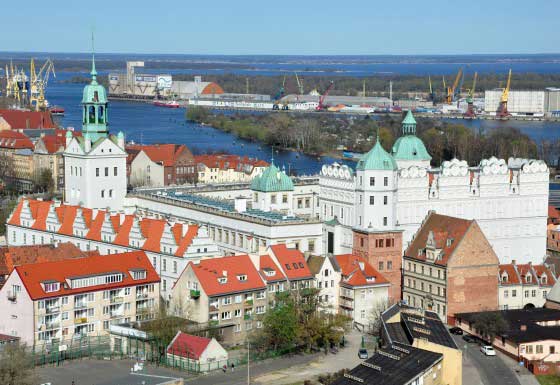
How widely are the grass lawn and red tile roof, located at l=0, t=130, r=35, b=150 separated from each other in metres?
68.2

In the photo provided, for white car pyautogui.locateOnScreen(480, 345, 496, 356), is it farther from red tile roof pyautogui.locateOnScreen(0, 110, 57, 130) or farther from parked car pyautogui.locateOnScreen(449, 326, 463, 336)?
red tile roof pyautogui.locateOnScreen(0, 110, 57, 130)

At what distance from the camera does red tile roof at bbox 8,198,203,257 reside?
52719 millimetres

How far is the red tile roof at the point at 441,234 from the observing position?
53.0m

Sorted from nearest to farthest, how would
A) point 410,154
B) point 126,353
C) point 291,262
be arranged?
point 126,353, point 291,262, point 410,154

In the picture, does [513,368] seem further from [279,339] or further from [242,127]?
[242,127]

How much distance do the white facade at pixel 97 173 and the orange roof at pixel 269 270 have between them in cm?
1624

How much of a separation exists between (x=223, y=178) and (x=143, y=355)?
50.9m

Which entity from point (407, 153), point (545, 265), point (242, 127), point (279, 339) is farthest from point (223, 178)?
point (242, 127)

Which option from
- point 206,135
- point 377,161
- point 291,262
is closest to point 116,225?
point 291,262

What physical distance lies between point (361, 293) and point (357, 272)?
38.9 inches

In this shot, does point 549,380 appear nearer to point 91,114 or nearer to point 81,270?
point 81,270

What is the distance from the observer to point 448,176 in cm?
5966

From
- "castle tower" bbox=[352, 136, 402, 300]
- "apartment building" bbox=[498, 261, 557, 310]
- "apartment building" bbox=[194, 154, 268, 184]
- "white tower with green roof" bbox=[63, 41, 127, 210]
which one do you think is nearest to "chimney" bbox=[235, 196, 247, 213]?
"castle tower" bbox=[352, 136, 402, 300]

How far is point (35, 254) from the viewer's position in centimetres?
5412
